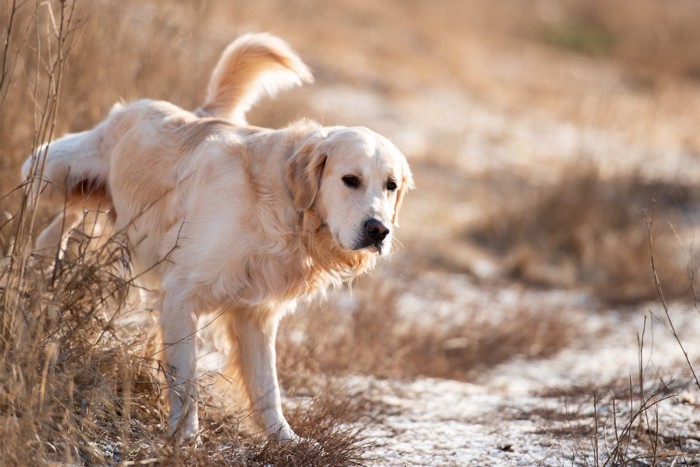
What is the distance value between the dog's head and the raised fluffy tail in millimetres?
839

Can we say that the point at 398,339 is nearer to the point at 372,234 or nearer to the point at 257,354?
the point at 257,354

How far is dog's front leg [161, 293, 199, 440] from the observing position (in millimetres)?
3465

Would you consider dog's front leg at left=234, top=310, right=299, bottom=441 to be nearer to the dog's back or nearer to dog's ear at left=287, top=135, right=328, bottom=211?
dog's ear at left=287, top=135, right=328, bottom=211

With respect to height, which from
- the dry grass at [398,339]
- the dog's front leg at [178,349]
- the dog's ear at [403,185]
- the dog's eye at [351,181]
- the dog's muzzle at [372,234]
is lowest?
the dog's front leg at [178,349]

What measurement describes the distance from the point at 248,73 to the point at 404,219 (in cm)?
568

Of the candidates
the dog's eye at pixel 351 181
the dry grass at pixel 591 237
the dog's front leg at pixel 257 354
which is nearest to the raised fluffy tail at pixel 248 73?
the dog's eye at pixel 351 181

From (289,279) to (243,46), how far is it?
1345 mm

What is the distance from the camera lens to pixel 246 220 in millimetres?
3635

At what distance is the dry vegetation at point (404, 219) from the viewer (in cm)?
309

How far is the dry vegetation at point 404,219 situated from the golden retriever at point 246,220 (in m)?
0.19

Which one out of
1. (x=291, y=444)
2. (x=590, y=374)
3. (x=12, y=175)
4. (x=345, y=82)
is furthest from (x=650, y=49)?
(x=291, y=444)

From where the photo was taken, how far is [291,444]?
3316 mm

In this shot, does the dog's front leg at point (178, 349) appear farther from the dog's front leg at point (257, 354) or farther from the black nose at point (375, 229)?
the black nose at point (375, 229)

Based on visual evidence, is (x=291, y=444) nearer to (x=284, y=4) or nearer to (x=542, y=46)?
(x=284, y=4)
